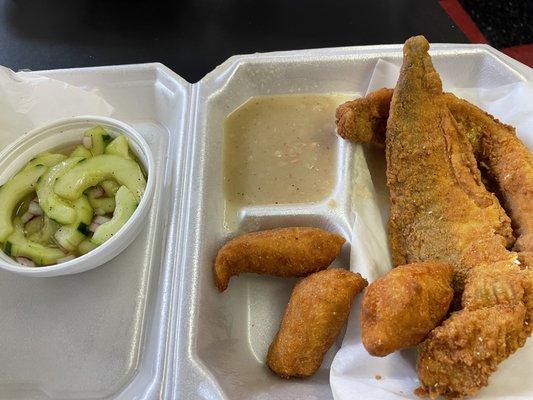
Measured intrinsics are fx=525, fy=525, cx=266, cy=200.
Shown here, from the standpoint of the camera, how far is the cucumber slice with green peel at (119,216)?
5.21 feet

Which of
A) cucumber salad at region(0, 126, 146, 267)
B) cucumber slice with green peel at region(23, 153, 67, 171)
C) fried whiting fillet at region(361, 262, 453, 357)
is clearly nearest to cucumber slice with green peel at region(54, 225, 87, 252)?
cucumber salad at region(0, 126, 146, 267)

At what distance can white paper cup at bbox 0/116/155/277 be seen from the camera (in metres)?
1.55

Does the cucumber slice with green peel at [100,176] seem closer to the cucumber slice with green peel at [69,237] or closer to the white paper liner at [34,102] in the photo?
the cucumber slice with green peel at [69,237]

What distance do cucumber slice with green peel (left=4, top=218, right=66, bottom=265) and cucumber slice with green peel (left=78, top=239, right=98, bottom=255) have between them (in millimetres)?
51

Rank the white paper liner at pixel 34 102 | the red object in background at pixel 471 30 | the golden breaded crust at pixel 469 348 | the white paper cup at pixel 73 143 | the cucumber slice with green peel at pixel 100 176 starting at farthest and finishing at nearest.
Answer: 1. the red object in background at pixel 471 30
2. the white paper liner at pixel 34 102
3. the cucumber slice with green peel at pixel 100 176
4. the white paper cup at pixel 73 143
5. the golden breaded crust at pixel 469 348

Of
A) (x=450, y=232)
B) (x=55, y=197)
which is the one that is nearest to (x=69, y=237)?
(x=55, y=197)

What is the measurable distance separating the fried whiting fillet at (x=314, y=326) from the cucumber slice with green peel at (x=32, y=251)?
72 cm

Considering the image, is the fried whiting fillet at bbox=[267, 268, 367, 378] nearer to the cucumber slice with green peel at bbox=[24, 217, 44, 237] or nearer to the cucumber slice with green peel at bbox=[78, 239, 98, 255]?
the cucumber slice with green peel at bbox=[78, 239, 98, 255]

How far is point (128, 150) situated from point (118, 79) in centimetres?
38

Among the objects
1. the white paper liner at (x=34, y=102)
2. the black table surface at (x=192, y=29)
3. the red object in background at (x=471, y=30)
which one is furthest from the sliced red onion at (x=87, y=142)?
the red object in background at (x=471, y=30)

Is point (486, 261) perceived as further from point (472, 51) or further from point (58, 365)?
point (58, 365)

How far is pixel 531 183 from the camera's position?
4.91 feet

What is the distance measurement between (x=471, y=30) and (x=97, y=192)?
1.99 metres

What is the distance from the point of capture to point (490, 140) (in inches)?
64.0
